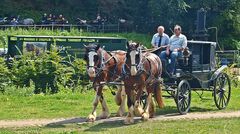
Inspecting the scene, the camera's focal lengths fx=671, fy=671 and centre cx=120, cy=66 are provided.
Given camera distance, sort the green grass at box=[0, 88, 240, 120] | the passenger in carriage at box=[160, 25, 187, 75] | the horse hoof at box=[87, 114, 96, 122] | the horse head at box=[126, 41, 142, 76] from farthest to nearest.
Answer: the passenger in carriage at box=[160, 25, 187, 75]
the green grass at box=[0, 88, 240, 120]
the horse hoof at box=[87, 114, 96, 122]
the horse head at box=[126, 41, 142, 76]

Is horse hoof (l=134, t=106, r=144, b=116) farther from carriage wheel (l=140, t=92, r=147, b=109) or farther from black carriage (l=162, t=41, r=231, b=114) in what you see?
black carriage (l=162, t=41, r=231, b=114)

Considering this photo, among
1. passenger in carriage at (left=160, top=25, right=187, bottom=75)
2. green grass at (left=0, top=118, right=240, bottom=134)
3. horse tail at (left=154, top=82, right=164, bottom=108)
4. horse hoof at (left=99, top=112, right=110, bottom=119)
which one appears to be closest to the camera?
green grass at (left=0, top=118, right=240, bottom=134)

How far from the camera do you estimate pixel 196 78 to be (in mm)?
18359

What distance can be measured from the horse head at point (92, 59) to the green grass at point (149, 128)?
3.96 feet

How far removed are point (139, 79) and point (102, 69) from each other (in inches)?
36.9

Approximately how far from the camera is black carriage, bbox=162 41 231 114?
57.5 ft

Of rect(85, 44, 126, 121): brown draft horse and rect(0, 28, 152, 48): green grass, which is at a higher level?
rect(0, 28, 152, 48): green grass

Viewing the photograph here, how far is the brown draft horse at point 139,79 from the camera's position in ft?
50.2

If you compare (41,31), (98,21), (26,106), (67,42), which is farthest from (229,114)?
(98,21)

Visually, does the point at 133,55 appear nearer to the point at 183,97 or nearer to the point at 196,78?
the point at 183,97

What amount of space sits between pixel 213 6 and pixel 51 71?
31.4 m

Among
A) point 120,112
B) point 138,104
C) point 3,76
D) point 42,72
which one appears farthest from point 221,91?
point 3,76

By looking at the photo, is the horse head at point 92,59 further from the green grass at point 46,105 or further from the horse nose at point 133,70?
the green grass at point 46,105

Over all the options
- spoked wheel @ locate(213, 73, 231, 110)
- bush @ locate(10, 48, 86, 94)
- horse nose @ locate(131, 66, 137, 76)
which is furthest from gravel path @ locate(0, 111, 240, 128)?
bush @ locate(10, 48, 86, 94)
